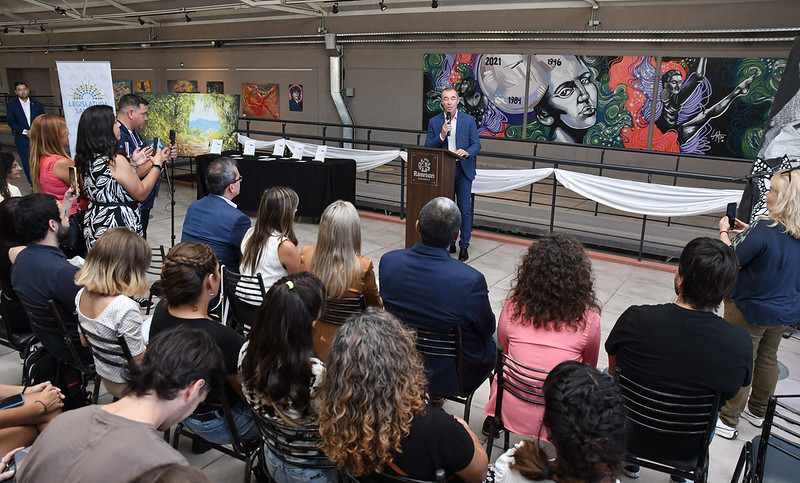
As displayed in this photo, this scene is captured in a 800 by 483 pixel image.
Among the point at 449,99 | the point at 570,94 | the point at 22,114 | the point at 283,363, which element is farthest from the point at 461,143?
the point at 22,114

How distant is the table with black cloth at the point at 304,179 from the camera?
7312 mm

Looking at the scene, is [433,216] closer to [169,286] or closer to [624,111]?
[169,286]

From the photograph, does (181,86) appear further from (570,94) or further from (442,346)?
(442,346)

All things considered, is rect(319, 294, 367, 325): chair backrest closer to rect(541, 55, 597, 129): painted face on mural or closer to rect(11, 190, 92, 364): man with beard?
rect(11, 190, 92, 364): man with beard

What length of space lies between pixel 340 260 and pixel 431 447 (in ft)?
4.47

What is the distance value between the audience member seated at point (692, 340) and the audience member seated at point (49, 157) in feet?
13.3

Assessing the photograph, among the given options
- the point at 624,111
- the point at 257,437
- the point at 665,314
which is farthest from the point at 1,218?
the point at 624,111

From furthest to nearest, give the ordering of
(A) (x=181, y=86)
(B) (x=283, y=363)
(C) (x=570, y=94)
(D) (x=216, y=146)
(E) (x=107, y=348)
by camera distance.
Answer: (A) (x=181, y=86) < (C) (x=570, y=94) < (D) (x=216, y=146) < (E) (x=107, y=348) < (B) (x=283, y=363)

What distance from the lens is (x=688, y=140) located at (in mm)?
9180

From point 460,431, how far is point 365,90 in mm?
11754

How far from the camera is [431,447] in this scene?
1.67 m

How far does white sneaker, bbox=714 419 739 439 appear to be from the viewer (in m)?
3.11

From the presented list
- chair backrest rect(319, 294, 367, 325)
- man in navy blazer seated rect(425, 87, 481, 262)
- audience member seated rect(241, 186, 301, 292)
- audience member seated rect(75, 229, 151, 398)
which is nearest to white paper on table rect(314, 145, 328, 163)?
man in navy blazer seated rect(425, 87, 481, 262)

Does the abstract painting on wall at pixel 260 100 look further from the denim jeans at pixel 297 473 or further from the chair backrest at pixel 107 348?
the denim jeans at pixel 297 473
